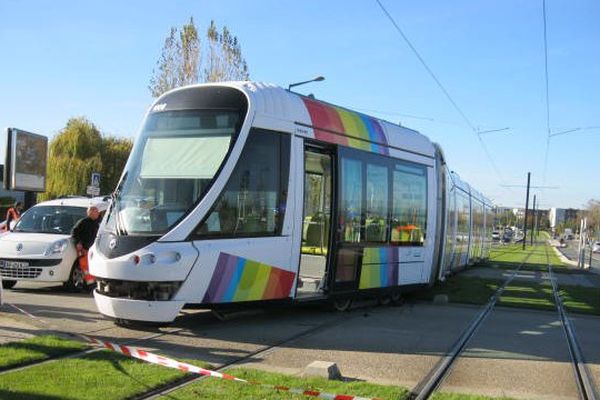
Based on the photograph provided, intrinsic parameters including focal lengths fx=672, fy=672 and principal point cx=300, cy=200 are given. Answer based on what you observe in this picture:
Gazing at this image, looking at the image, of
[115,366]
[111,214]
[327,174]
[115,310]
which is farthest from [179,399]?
[327,174]

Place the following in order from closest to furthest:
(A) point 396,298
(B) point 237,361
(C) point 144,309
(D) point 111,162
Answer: (B) point 237,361, (C) point 144,309, (A) point 396,298, (D) point 111,162

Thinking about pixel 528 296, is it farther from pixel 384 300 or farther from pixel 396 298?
pixel 384 300

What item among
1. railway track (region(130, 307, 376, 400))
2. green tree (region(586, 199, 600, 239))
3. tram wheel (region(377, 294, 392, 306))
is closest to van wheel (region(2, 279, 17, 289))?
railway track (region(130, 307, 376, 400))

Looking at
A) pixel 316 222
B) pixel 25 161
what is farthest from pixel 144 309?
pixel 25 161

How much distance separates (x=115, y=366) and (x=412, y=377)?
3059 mm

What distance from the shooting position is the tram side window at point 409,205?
12.8 m

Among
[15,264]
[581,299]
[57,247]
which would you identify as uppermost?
[57,247]

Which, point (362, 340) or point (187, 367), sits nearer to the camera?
point (187, 367)

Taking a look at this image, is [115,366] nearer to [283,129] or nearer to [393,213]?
[283,129]

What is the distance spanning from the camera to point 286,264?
9.85 meters

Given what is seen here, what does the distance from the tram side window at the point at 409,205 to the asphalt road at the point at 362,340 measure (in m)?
1.65

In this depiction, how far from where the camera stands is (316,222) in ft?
38.7

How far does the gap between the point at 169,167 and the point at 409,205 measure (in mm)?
5824

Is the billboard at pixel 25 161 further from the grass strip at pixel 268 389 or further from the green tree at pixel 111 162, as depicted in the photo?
the green tree at pixel 111 162
